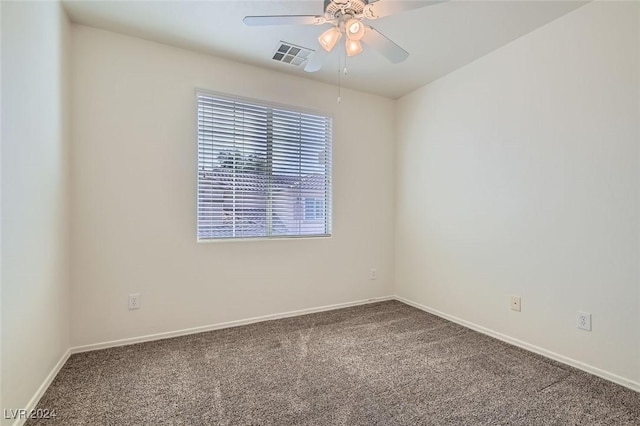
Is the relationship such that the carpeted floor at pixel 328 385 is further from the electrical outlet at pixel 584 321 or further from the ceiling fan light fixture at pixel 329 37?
the ceiling fan light fixture at pixel 329 37

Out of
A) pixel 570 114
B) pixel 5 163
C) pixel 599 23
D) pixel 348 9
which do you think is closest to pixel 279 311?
pixel 5 163

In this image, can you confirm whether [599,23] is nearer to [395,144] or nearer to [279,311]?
[395,144]

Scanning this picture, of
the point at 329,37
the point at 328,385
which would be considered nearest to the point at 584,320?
the point at 328,385

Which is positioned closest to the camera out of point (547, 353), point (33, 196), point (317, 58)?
point (33, 196)

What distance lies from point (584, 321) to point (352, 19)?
246 cm

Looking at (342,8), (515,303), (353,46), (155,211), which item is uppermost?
(342,8)

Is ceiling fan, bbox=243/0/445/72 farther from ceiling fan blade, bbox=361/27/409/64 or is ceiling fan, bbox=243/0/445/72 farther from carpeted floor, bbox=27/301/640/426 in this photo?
carpeted floor, bbox=27/301/640/426

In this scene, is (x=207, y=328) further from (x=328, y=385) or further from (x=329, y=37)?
(x=329, y=37)

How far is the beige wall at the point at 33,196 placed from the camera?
1379mm

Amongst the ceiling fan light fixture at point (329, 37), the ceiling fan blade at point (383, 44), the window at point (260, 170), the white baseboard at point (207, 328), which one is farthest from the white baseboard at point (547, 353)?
the ceiling fan light fixture at point (329, 37)

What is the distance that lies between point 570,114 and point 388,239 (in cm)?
211

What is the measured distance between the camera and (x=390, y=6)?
1515mm

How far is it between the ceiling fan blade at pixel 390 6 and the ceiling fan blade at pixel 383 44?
A: 9cm

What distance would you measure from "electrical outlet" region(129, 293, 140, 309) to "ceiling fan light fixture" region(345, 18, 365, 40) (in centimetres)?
248
